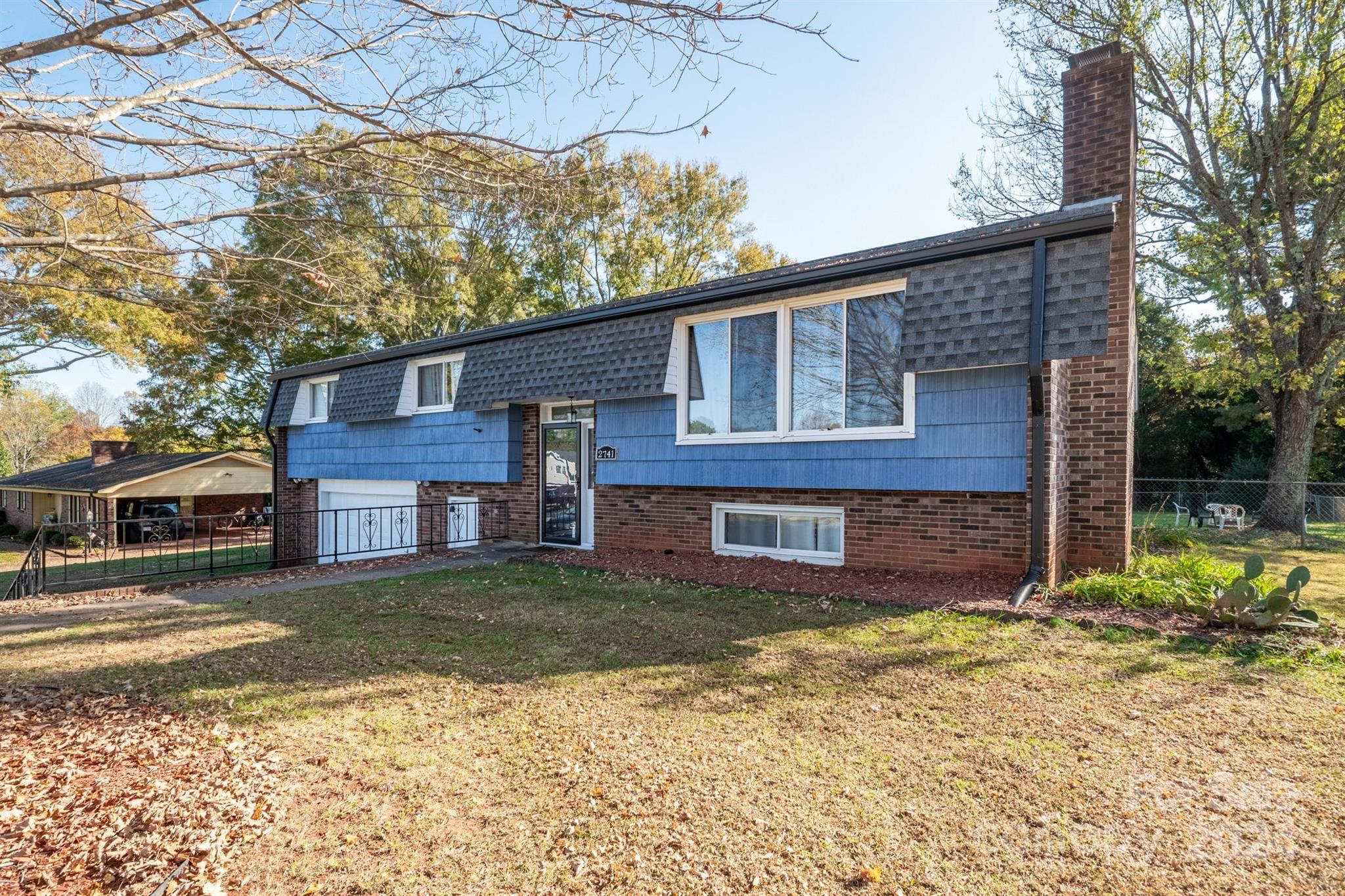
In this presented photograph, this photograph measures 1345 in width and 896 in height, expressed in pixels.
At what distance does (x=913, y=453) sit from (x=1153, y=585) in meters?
2.37

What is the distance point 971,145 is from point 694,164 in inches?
396

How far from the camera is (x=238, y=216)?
5.47 meters

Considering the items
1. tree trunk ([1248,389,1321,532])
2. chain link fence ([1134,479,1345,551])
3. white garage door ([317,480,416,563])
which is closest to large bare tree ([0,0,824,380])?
white garage door ([317,480,416,563])

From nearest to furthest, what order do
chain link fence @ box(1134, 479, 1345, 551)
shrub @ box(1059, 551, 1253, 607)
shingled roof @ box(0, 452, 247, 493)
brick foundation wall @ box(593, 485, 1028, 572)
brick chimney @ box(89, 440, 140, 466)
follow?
shrub @ box(1059, 551, 1253, 607), brick foundation wall @ box(593, 485, 1028, 572), chain link fence @ box(1134, 479, 1345, 551), shingled roof @ box(0, 452, 247, 493), brick chimney @ box(89, 440, 140, 466)

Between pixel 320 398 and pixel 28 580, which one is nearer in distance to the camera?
pixel 28 580

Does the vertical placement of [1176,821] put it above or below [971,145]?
below

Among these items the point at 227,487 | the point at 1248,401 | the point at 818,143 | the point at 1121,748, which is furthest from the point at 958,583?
the point at 227,487

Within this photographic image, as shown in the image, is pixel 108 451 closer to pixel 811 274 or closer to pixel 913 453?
pixel 811 274

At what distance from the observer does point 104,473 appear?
24234 mm

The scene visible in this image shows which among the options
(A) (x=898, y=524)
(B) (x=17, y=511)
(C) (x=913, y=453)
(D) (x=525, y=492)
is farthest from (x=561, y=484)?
(B) (x=17, y=511)

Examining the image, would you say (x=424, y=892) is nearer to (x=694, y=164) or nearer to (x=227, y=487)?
(x=694, y=164)

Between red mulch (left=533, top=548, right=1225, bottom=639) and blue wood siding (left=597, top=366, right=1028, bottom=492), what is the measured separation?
37.6 inches

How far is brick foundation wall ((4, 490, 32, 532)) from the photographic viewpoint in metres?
28.8

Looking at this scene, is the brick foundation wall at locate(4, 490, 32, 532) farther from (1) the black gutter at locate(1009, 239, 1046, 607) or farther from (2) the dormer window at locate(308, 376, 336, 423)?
(1) the black gutter at locate(1009, 239, 1046, 607)
